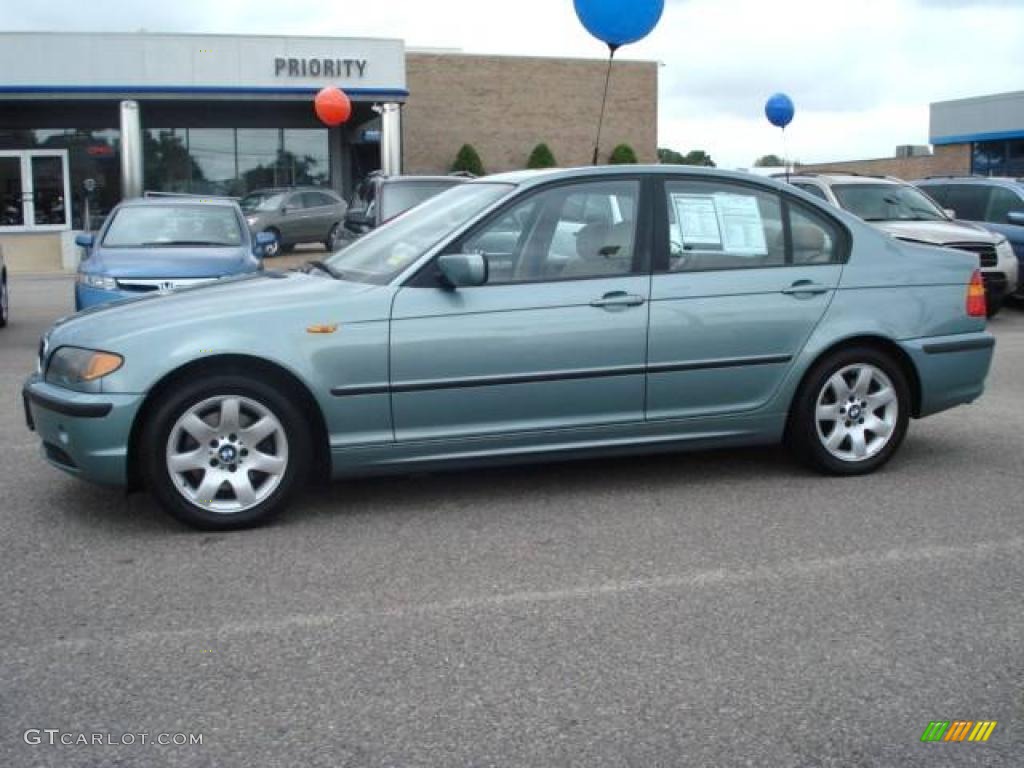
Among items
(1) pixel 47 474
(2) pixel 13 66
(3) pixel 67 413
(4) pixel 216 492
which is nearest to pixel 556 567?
(4) pixel 216 492

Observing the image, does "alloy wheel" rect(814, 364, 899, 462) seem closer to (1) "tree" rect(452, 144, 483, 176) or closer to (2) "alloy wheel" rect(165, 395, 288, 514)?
(2) "alloy wheel" rect(165, 395, 288, 514)

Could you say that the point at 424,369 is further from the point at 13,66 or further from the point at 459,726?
the point at 13,66

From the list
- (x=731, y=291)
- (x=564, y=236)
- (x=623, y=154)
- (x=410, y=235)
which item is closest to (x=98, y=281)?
(x=410, y=235)

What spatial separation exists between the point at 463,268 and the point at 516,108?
3496cm

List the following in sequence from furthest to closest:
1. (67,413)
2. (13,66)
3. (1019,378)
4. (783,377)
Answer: (13,66) → (1019,378) → (783,377) → (67,413)

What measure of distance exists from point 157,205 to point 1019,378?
27.3 ft

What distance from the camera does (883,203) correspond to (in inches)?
545

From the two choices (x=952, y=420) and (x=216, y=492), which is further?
(x=952, y=420)

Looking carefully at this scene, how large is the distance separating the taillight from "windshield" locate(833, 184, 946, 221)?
730 centimetres

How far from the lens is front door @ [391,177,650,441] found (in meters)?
5.39

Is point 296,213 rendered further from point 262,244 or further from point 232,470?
point 232,470

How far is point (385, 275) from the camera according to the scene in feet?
18.3

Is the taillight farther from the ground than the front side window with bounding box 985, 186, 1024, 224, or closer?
closer

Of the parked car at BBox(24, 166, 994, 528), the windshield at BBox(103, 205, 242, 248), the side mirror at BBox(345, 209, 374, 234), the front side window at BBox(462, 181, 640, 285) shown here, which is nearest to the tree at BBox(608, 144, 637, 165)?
the side mirror at BBox(345, 209, 374, 234)
